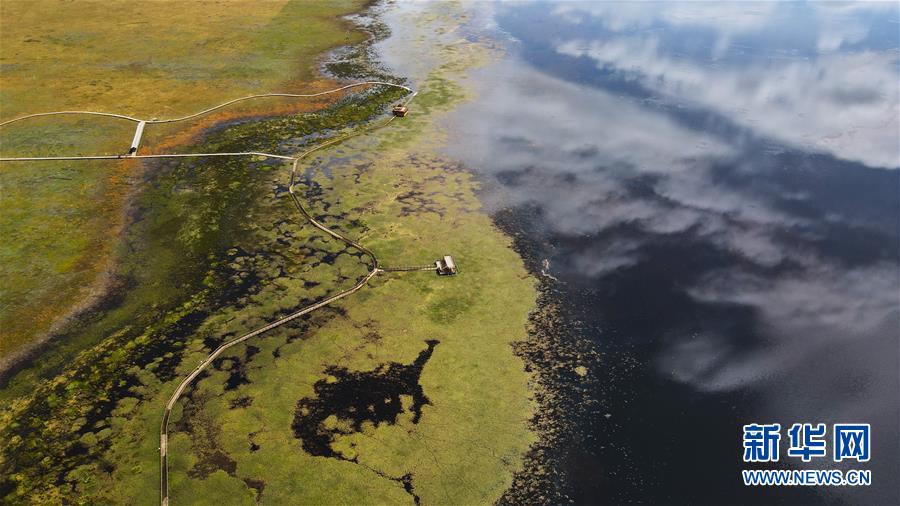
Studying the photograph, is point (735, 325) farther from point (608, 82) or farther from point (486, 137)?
point (608, 82)

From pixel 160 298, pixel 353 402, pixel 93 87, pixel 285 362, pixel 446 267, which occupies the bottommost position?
pixel 353 402

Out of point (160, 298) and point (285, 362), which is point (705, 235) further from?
point (160, 298)

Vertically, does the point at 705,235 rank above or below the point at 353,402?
above

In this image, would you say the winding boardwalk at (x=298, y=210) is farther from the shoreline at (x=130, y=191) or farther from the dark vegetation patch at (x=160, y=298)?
the shoreline at (x=130, y=191)

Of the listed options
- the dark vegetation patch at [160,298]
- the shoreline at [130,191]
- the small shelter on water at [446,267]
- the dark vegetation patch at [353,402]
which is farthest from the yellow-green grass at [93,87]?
the small shelter on water at [446,267]

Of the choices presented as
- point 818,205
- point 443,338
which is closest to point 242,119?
point 443,338

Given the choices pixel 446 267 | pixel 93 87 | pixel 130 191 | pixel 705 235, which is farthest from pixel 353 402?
pixel 93 87
